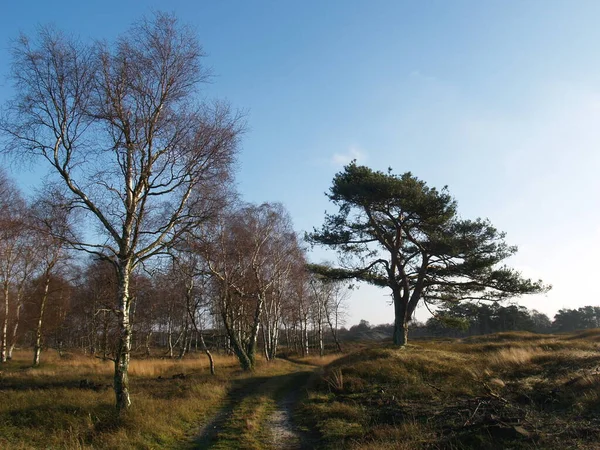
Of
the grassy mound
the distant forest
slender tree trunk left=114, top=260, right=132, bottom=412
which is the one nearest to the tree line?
slender tree trunk left=114, top=260, right=132, bottom=412

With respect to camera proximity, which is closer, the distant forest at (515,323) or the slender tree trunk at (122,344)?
the slender tree trunk at (122,344)

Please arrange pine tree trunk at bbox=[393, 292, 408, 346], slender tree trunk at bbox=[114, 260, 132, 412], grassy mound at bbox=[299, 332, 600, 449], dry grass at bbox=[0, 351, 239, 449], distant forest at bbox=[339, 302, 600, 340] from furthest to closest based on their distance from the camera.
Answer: distant forest at bbox=[339, 302, 600, 340]
pine tree trunk at bbox=[393, 292, 408, 346]
slender tree trunk at bbox=[114, 260, 132, 412]
dry grass at bbox=[0, 351, 239, 449]
grassy mound at bbox=[299, 332, 600, 449]

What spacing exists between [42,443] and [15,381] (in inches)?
544

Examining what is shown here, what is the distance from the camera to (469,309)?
2677 cm

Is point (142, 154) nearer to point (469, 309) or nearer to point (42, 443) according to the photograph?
point (42, 443)

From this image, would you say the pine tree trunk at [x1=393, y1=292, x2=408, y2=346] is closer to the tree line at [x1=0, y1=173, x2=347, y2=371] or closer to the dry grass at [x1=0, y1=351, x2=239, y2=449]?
the tree line at [x1=0, y1=173, x2=347, y2=371]

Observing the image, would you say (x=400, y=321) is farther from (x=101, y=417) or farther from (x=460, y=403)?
(x=101, y=417)

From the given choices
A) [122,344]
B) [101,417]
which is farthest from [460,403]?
[101,417]

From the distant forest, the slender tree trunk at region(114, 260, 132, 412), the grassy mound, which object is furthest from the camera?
the distant forest

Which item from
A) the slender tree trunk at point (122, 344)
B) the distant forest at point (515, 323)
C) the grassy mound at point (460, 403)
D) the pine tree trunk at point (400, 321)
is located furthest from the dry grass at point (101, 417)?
the distant forest at point (515, 323)

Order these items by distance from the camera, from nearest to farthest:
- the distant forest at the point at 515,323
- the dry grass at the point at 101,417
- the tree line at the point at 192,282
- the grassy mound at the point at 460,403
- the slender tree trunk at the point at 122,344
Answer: the grassy mound at the point at 460,403 < the dry grass at the point at 101,417 < the slender tree trunk at the point at 122,344 < the tree line at the point at 192,282 < the distant forest at the point at 515,323

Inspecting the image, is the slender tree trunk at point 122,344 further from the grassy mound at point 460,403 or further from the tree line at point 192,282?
the grassy mound at point 460,403

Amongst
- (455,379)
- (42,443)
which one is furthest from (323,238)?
(42,443)

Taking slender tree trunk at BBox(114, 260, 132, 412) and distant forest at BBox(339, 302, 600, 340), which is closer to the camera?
slender tree trunk at BBox(114, 260, 132, 412)
